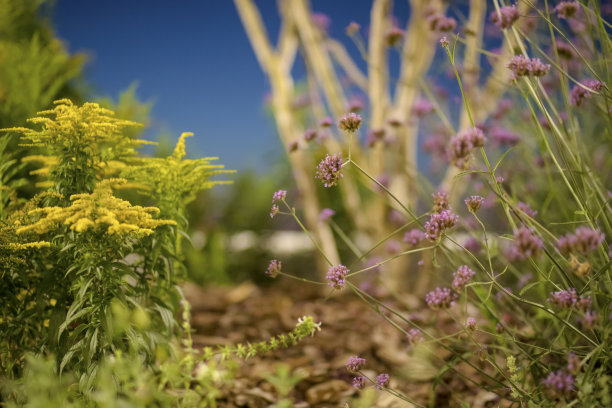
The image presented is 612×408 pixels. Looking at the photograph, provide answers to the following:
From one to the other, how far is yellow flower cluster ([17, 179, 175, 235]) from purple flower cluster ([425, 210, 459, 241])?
70cm

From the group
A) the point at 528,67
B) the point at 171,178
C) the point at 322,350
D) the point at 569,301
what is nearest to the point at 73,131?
the point at 171,178

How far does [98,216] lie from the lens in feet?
3.95

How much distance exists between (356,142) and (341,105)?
30 centimetres

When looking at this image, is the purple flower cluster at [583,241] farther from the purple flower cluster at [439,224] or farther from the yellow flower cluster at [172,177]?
the yellow flower cluster at [172,177]

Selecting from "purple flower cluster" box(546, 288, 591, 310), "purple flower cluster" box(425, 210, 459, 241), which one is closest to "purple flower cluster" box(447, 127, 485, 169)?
"purple flower cluster" box(425, 210, 459, 241)

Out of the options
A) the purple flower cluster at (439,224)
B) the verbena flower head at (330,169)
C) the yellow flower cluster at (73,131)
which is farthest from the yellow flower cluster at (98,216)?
the purple flower cluster at (439,224)

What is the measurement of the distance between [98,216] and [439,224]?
2.78ft

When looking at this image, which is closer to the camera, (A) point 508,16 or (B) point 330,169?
(B) point 330,169

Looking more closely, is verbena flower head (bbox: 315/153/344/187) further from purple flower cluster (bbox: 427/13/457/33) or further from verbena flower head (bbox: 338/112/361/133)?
purple flower cluster (bbox: 427/13/457/33)

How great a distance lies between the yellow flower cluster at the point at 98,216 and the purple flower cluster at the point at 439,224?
2.31 feet

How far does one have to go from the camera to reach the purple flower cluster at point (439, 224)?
44.8 inches

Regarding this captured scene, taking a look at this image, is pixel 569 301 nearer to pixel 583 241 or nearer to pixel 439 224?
pixel 583 241

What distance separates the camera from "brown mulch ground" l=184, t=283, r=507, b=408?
1.75m

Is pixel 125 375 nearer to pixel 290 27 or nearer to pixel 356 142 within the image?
pixel 356 142
